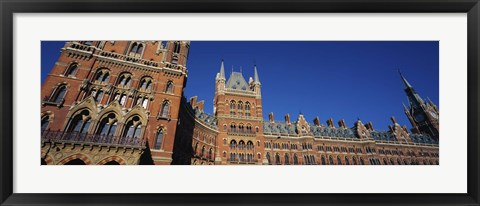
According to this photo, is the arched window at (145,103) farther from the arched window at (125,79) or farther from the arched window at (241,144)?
the arched window at (241,144)

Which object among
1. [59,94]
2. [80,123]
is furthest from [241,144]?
[59,94]

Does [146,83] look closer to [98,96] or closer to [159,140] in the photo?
[98,96]

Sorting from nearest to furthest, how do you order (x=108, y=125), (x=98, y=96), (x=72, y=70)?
(x=108, y=125), (x=72, y=70), (x=98, y=96)

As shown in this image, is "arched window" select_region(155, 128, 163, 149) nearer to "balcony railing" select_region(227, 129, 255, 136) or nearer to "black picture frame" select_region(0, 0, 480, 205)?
"black picture frame" select_region(0, 0, 480, 205)

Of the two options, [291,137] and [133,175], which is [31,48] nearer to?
[133,175]
